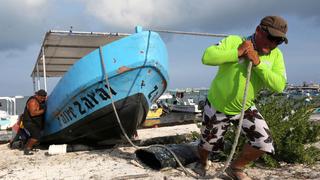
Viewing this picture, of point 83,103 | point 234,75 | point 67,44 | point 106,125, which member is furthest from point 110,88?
point 234,75

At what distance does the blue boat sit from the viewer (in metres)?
6.57

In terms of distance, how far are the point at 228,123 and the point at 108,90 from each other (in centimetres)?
271

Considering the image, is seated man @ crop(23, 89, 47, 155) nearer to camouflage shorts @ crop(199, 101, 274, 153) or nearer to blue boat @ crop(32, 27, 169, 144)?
blue boat @ crop(32, 27, 169, 144)

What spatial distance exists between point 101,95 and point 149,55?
0.99 m

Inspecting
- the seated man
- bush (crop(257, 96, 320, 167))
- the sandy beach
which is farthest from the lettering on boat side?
bush (crop(257, 96, 320, 167))

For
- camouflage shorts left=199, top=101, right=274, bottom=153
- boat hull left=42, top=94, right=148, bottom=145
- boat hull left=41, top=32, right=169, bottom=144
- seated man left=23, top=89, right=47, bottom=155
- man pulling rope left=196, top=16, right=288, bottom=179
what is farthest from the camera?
seated man left=23, top=89, right=47, bottom=155

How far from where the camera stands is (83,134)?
24.1ft

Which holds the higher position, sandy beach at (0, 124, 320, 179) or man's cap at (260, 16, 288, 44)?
man's cap at (260, 16, 288, 44)

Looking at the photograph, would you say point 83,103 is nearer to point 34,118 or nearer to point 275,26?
point 34,118

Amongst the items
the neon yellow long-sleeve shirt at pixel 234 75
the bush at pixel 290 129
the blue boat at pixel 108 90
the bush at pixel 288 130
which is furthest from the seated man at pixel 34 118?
the neon yellow long-sleeve shirt at pixel 234 75

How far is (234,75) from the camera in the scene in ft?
13.5

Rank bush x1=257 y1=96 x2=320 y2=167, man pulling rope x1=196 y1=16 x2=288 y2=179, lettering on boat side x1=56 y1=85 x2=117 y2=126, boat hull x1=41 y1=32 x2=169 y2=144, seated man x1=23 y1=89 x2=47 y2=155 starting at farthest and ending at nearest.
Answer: seated man x1=23 y1=89 x2=47 y2=155, lettering on boat side x1=56 y1=85 x2=117 y2=126, boat hull x1=41 y1=32 x2=169 y2=144, bush x1=257 y1=96 x2=320 y2=167, man pulling rope x1=196 y1=16 x2=288 y2=179

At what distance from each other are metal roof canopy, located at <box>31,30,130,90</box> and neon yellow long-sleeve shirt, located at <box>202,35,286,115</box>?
4676 millimetres

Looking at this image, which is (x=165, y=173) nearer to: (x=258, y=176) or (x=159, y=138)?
(x=258, y=176)
